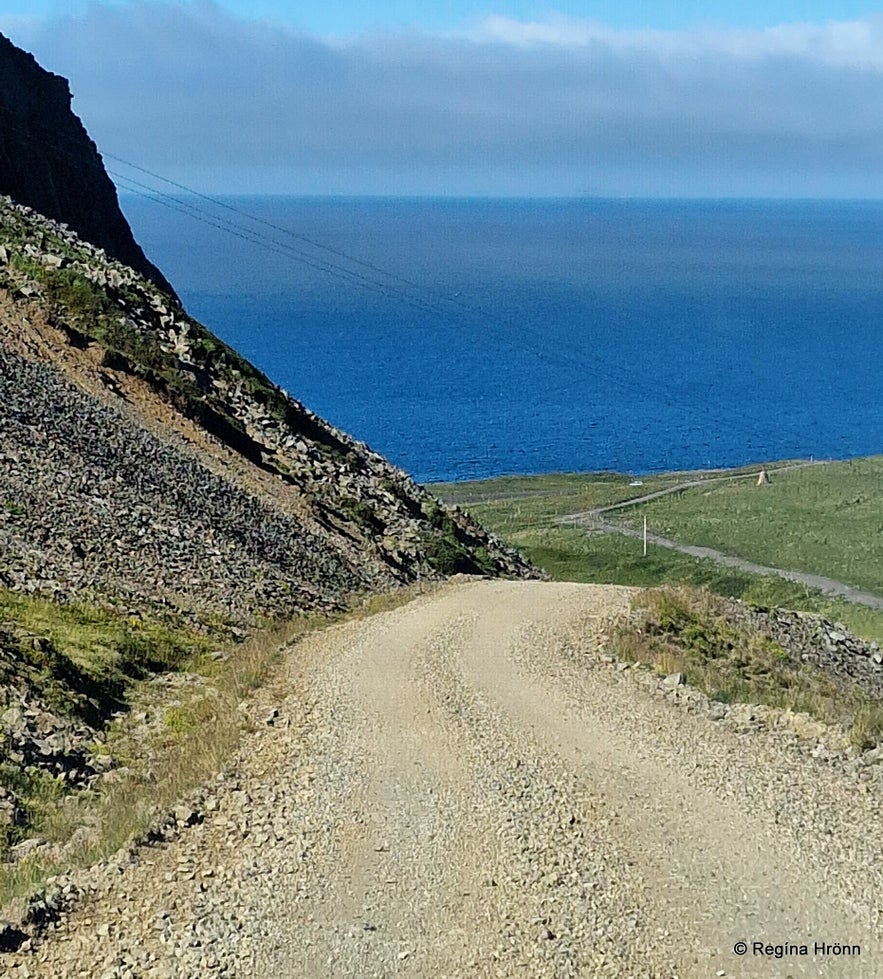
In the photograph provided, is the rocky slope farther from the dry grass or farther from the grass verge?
the dry grass

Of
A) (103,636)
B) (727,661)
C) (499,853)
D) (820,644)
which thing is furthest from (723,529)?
(499,853)

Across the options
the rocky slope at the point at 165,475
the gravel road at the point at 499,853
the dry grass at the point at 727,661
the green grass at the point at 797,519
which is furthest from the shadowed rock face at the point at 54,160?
the gravel road at the point at 499,853

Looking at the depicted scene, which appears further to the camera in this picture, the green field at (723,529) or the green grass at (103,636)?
the green field at (723,529)

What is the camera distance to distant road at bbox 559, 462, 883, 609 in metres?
52.4

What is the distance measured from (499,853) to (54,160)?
162 ft

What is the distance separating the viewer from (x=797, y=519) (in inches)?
2817

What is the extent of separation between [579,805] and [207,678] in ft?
23.5

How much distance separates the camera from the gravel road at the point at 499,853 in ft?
26.3

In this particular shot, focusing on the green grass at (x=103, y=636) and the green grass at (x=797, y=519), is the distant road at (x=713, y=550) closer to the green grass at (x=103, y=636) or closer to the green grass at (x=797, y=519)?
the green grass at (x=797, y=519)

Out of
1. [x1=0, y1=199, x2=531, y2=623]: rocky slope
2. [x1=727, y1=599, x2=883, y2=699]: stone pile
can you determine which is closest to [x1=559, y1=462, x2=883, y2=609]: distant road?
[x1=0, y1=199, x2=531, y2=623]: rocky slope

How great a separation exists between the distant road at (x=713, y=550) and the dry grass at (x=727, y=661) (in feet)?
103

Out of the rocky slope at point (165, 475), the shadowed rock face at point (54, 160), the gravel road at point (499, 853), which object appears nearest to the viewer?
the gravel road at point (499, 853)

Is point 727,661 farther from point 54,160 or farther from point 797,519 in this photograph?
point 797,519

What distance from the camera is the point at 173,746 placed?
13.2 meters
